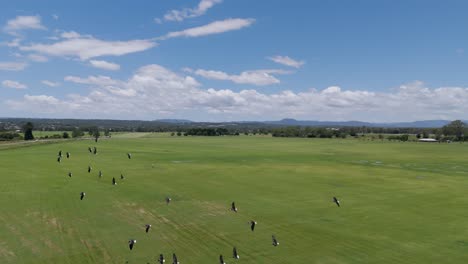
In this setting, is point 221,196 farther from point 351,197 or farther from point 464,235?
point 464,235

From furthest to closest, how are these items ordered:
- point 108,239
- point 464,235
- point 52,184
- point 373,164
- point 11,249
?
point 373,164
point 52,184
point 464,235
point 108,239
point 11,249

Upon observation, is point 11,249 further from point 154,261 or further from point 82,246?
point 154,261

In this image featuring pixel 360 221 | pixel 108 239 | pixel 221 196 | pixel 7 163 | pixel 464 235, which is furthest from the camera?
pixel 7 163

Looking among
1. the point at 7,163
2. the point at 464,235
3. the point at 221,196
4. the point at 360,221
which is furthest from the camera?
the point at 7,163

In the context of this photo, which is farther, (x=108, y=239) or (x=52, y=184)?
(x=52, y=184)

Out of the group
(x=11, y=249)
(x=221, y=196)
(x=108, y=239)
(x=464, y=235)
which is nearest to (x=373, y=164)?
(x=221, y=196)

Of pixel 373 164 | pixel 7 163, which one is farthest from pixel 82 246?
pixel 373 164
